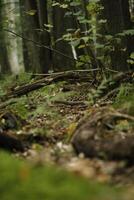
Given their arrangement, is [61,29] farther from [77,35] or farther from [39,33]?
[77,35]

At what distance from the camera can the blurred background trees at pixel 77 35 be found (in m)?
10.7

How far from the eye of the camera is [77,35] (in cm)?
1053

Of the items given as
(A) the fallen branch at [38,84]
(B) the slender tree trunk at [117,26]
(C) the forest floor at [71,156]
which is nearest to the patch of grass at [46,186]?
(C) the forest floor at [71,156]

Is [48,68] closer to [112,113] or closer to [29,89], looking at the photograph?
[29,89]

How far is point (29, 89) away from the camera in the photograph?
10.7 metres

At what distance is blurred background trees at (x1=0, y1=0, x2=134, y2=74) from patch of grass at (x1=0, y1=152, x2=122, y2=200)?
17.3 feet

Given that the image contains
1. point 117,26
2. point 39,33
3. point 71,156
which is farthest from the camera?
point 39,33

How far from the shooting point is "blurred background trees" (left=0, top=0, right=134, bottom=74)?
1070 cm

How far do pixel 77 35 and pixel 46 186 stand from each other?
6778mm

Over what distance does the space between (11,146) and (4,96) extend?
13.1 ft

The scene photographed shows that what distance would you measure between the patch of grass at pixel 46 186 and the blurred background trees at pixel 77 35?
5261 millimetres

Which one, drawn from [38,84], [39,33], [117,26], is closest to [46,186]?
[38,84]

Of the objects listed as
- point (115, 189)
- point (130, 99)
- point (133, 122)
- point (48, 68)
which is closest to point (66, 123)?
point (130, 99)

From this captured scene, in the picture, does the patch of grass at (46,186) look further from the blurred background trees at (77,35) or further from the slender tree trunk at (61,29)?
the slender tree trunk at (61,29)
